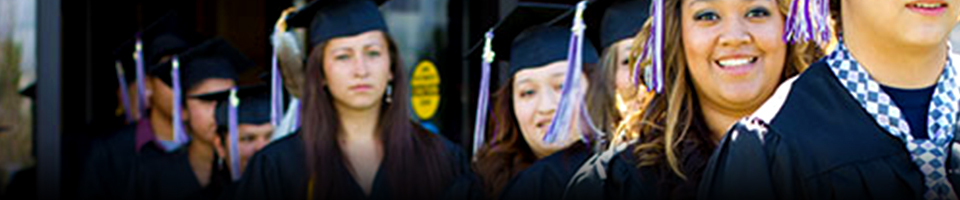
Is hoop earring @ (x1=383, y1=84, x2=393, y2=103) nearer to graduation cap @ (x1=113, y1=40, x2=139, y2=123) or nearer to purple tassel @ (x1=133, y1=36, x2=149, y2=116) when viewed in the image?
purple tassel @ (x1=133, y1=36, x2=149, y2=116)

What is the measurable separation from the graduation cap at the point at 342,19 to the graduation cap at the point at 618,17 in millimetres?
1045

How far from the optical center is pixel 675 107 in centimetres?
275

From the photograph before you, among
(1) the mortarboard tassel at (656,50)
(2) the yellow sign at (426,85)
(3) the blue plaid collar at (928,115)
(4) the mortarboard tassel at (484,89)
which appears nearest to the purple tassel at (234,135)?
(2) the yellow sign at (426,85)

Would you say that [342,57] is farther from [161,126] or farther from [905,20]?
[905,20]

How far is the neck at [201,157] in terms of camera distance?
547 centimetres

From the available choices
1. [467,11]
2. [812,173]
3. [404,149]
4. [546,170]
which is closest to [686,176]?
[812,173]

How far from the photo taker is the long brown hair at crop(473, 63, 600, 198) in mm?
3723

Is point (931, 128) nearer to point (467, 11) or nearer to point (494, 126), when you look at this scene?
point (494, 126)

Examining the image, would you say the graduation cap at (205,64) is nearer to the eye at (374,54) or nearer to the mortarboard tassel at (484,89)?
the eye at (374,54)

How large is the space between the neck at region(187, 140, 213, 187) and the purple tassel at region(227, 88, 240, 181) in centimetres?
53

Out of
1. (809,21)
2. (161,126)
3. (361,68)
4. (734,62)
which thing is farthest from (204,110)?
(809,21)

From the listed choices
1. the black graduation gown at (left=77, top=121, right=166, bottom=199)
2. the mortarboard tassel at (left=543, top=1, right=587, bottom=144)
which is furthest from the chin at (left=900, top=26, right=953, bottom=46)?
the black graduation gown at (left=77, top=121, right=166, bottom=199)

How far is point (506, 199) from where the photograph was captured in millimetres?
3611

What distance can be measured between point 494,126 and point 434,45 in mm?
1319
